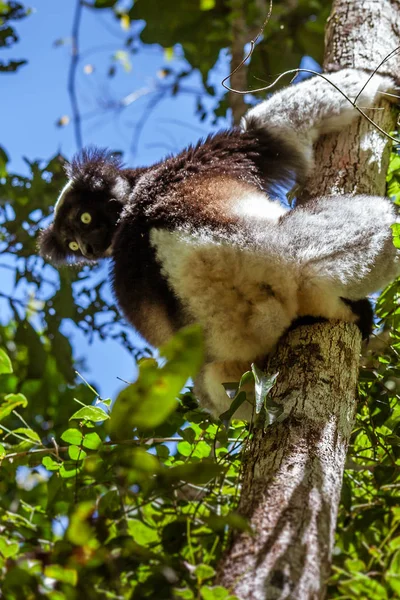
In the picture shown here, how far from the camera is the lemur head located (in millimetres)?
3477

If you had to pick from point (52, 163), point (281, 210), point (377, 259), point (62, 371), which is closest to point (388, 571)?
point (377, 259)

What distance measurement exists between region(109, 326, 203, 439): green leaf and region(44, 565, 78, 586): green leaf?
0.99 ft

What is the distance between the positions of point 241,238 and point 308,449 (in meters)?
1.05

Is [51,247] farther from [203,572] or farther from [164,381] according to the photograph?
[164,381]

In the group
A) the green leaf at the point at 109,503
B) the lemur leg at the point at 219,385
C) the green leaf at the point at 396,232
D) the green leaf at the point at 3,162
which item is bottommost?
the green leaf at the point at 109,503

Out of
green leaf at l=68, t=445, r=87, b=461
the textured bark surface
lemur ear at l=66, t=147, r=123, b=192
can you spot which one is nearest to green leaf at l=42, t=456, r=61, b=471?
green leaf at l=68, t=445, r=87, b=461

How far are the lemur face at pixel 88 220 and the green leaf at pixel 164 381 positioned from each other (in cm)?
232

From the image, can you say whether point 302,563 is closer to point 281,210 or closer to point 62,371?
point 281,210

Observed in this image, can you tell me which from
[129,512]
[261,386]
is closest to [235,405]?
[261,386]

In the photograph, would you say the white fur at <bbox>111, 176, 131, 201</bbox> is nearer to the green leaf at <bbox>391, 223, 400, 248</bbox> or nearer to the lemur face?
the lemur face

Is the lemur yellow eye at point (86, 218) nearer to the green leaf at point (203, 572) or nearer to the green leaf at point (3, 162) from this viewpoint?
the green leaf at point (3, 162)

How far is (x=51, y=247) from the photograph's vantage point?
3.89m

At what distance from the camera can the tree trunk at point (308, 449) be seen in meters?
1.44

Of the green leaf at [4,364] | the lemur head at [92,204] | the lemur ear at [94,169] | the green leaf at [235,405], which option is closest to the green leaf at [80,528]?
the green leaf at [235,405]
